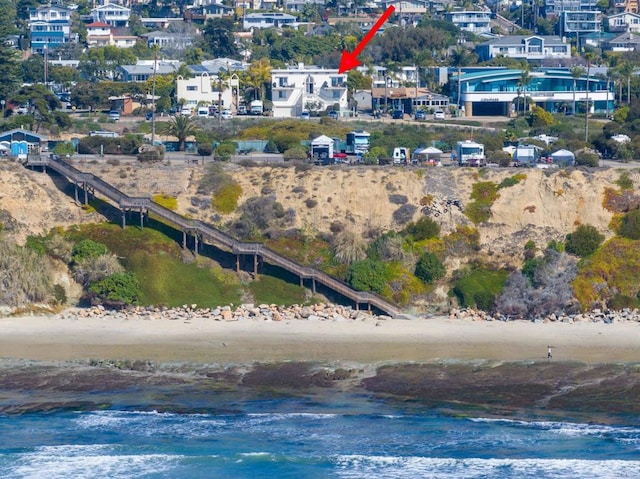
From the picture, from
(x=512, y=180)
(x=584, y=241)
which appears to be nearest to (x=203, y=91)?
(x=512, y=180)

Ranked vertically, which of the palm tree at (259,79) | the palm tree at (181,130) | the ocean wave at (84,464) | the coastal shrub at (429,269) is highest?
the palm tree at (259,79)

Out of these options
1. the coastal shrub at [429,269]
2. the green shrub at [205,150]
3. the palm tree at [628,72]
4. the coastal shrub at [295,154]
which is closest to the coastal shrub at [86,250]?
the coastal shrub at [429,269]

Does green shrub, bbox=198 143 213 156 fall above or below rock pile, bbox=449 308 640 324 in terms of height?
above

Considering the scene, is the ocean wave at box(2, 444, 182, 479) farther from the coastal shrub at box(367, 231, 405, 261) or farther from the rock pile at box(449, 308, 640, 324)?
the coastal shrub at box(367, 231, 405, 261)

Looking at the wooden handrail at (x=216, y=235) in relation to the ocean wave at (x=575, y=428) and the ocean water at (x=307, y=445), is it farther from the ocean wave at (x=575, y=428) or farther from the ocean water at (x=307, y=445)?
the ocean wave at (x=575, y=428)

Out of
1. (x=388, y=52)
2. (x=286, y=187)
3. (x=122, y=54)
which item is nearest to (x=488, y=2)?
(x=388, y=52)

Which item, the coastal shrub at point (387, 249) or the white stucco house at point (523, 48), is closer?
the coastal shrub at point (387, 249)

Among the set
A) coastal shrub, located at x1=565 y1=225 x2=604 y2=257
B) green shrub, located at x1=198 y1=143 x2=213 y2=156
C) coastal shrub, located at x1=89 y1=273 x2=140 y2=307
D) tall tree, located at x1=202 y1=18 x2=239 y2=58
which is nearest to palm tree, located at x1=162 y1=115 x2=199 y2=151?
green shrub, located at x1=198 y1=143 x2=213 y2=156
